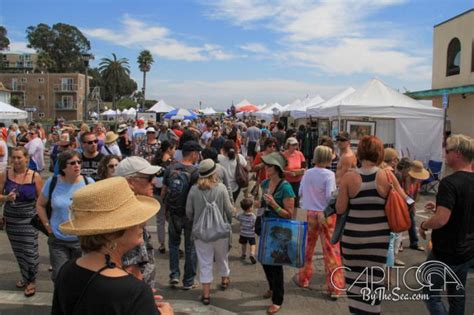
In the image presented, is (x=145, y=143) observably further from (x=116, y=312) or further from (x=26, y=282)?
(x=116, y=312)

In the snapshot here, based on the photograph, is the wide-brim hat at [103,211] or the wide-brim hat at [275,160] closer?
the wide-brim hat at [103,211]

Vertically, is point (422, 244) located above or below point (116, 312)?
below

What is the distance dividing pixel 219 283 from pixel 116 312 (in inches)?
155

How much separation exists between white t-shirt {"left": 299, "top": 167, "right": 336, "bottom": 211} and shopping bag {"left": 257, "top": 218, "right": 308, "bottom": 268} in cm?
73

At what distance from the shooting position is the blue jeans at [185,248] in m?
5.17

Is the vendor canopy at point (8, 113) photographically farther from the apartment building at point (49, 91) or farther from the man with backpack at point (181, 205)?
the apartment building at point (49, 91)

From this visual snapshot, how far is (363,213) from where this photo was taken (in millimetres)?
3574

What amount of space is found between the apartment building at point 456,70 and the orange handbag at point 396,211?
17.5m

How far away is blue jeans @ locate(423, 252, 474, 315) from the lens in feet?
11.6

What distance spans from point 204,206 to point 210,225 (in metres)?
0.23

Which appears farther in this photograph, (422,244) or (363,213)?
(422,244)

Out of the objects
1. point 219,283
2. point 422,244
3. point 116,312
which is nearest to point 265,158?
point 219,283

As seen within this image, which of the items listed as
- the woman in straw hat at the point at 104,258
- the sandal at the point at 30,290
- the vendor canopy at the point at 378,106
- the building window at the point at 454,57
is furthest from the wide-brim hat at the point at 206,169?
the building window at the point at 454,57

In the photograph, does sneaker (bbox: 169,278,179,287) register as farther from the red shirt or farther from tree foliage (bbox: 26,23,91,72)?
tree foliage (bbox: 26,23,91,72)
